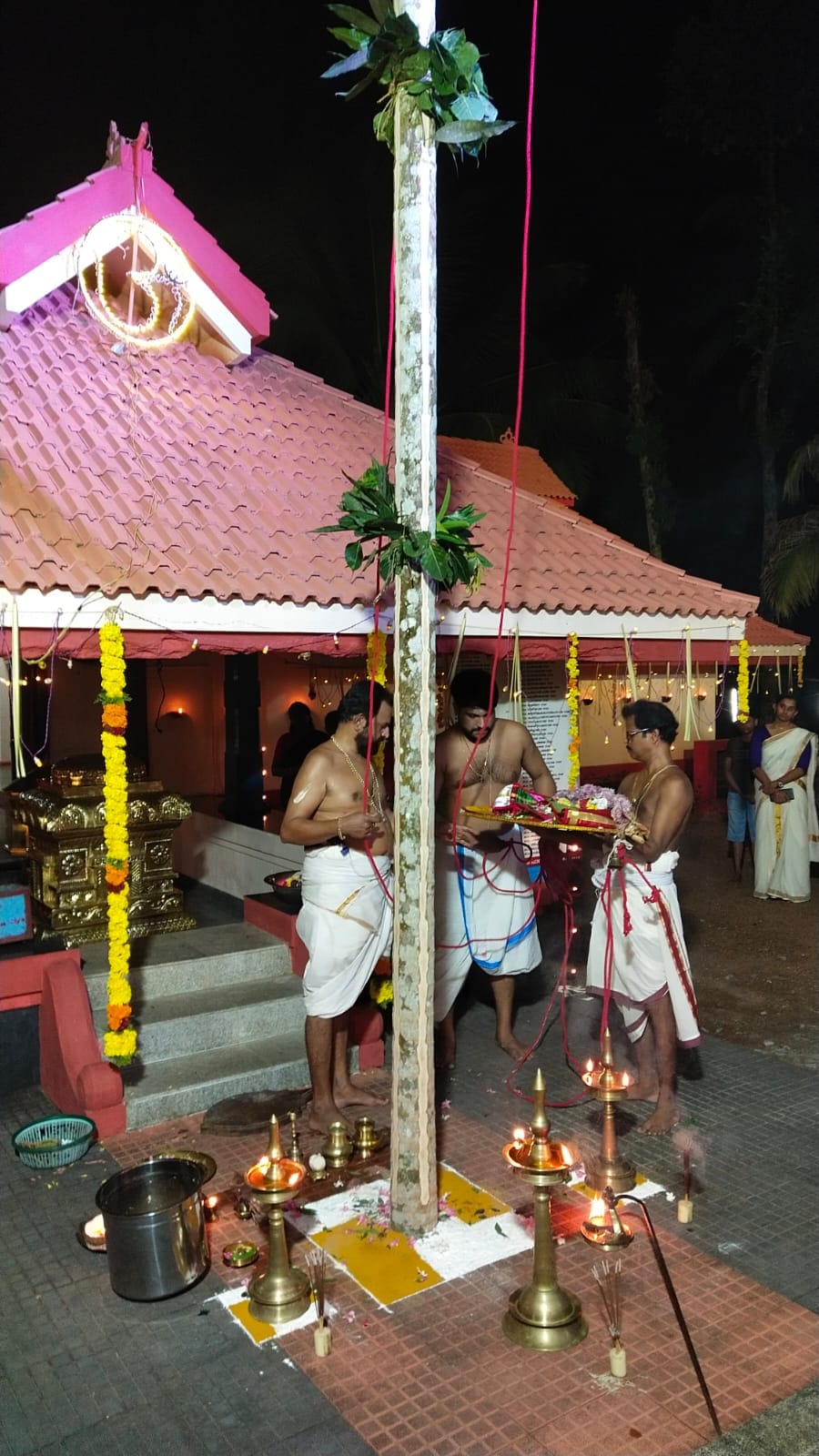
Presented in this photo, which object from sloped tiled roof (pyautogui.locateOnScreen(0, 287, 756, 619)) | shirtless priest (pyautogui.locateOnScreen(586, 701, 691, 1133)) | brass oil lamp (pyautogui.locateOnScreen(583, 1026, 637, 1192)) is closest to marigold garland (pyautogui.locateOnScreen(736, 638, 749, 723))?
sloped tiled roof (pyautogui.locateOnScreen(0, 287, 756, 619))

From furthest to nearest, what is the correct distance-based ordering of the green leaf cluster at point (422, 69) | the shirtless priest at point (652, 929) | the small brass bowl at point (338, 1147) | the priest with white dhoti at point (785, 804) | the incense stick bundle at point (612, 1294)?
the priest with white dhoti at point (785, 804) → the shirtless priest at point (652, 929) → the small brass bowl at point (338, 1147) → the green leaf cluster at point (422, 69) → the incense stick bundle at point (612, 1294)

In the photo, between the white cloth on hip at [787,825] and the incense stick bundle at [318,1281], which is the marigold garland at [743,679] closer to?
the white cloth on hip at [787,825]

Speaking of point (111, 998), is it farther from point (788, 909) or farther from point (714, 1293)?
point (788, 909)

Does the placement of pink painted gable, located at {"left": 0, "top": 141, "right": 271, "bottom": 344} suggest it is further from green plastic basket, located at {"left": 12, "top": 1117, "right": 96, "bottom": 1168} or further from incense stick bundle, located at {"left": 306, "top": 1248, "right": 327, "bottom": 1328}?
incense stick bundle, located at {"left": 306, "top": 1248, "right": 327, "bottom": 1328}

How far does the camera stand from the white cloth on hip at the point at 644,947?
573 cm

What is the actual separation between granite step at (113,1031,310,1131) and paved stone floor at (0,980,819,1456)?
55 cm

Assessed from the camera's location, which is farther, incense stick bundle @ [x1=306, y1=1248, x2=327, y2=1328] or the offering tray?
the offering tray

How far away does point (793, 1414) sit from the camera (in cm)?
341

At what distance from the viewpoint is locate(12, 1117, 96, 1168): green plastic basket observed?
521 cm

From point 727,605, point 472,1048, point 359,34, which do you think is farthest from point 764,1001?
point 359,34

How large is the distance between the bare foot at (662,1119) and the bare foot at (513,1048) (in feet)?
3.90

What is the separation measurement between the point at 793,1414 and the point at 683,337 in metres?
26.5

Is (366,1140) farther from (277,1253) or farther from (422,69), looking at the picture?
(422,69)

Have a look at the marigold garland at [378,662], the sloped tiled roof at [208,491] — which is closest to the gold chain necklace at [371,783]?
the marigold garland at [378,662]
